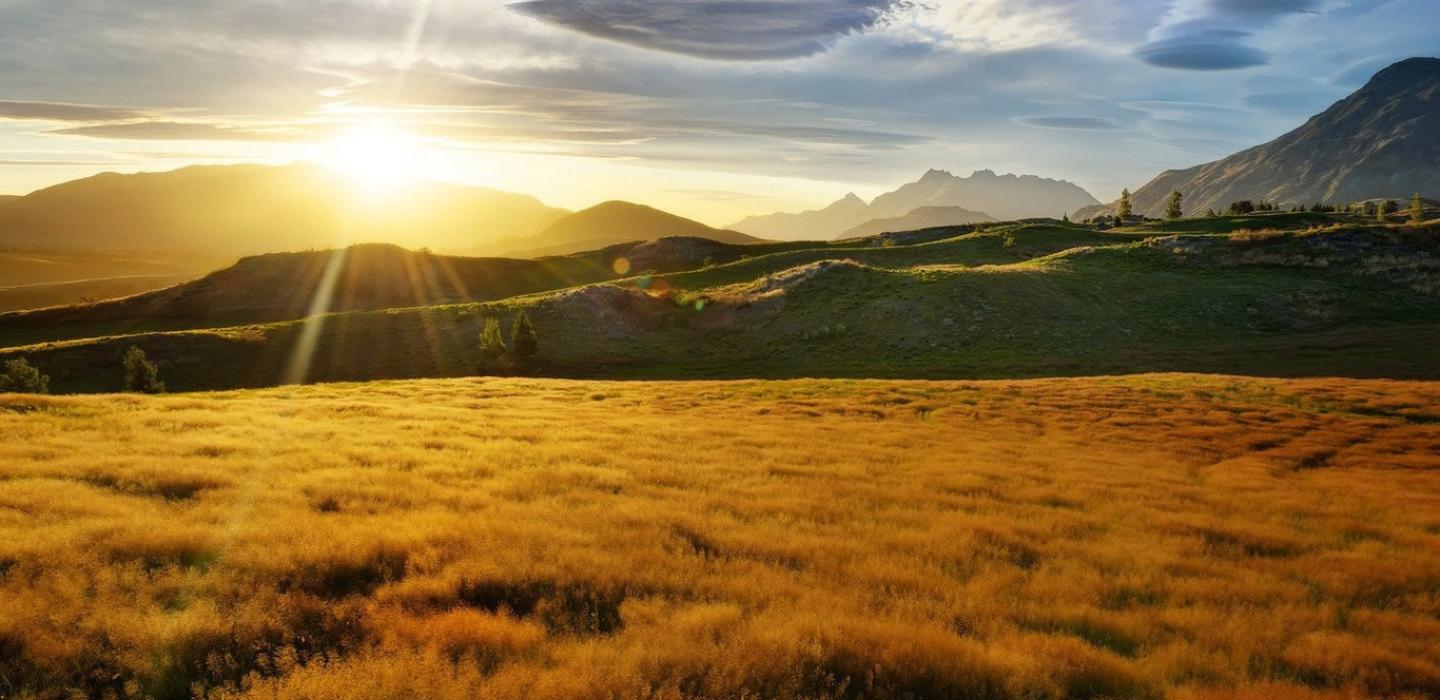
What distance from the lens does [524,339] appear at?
5394cm

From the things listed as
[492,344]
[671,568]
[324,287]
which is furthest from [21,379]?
→ [324,287]

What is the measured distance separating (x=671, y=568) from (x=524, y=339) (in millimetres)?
48701

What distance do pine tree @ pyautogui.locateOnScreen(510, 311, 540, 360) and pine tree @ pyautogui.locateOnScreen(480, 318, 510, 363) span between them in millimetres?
1303

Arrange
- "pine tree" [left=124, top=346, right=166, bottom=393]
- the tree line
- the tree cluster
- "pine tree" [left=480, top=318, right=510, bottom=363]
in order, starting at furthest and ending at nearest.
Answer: the tree cluster → "pine tree" [left=480, top=318, right=510, bottom=363] → "pine tree" [left=124, top=346, right=166, bottom=393] → the tree line

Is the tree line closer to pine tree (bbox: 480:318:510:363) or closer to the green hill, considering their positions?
the green hill

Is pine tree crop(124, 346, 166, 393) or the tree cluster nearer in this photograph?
pine tree crop(124, 346, 166, 393)

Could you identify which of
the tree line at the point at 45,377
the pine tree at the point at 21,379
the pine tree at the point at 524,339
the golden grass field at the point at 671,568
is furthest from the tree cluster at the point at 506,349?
the golden grass field at the point at 671,568

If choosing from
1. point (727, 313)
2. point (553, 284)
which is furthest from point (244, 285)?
point (727, 313)

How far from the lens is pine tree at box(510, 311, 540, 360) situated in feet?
177

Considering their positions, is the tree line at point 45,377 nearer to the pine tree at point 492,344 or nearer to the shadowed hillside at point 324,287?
the pine tree at point 492,344

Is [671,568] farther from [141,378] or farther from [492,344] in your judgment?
[492,344]

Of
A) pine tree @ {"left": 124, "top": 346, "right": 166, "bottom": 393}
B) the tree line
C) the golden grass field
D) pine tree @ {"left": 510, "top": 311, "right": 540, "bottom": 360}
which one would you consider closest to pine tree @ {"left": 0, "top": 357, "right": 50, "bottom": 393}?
the tree line

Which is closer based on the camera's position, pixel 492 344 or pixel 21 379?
pixel 21 379

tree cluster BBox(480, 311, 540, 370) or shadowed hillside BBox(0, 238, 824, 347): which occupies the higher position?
shadowed hillside BBox(0, 238, 824, 347)
